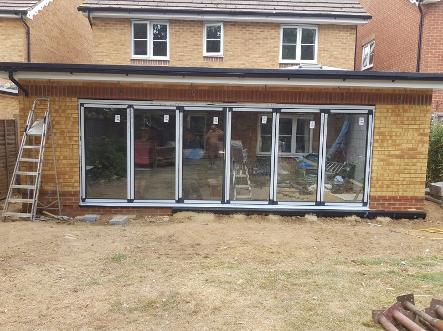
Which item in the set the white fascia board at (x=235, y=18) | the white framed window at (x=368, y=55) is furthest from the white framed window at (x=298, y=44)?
the white framed window at (x=368, y=55)

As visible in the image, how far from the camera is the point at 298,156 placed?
925 cm

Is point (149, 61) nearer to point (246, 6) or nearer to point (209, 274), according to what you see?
point (246, 6)

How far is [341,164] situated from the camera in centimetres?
929

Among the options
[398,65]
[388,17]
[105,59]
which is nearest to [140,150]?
[105,59]

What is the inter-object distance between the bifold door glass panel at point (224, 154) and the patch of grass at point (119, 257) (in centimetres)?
295

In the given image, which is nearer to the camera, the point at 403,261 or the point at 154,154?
the point at 403,261

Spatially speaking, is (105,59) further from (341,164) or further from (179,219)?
(341,164)

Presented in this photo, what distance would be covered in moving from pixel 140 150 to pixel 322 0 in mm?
11422

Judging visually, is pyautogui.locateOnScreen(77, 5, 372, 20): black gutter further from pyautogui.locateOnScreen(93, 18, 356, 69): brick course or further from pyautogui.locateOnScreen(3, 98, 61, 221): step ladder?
pyautogui.locateOnScreen(3, 98, 61, 221): step ladder

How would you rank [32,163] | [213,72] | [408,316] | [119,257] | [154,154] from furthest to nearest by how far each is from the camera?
[154,154], [32,163], [213,72], [119,257], [408,316]

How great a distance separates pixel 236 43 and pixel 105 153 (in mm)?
8940

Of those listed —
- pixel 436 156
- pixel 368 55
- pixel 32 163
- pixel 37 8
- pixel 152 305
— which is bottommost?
pixel 152 305

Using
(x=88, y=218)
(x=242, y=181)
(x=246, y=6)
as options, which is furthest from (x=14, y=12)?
(x=242, y=181)

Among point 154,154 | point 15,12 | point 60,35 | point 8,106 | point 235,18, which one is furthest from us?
point 60,35
